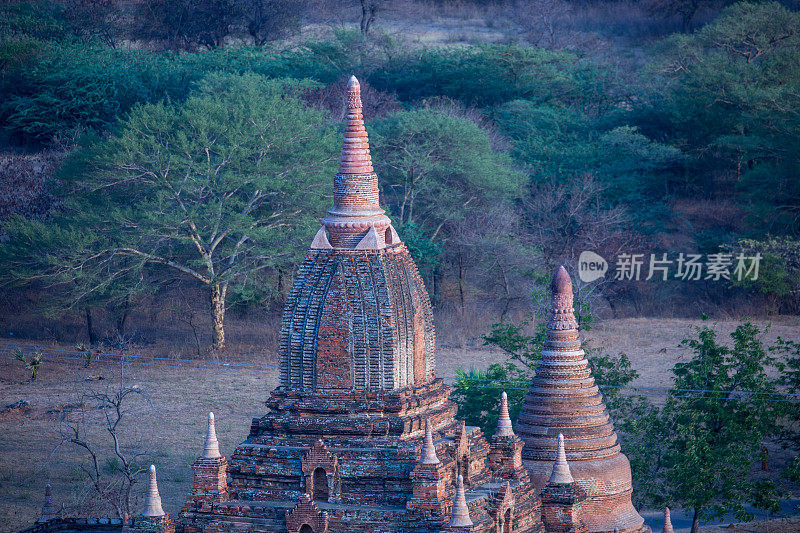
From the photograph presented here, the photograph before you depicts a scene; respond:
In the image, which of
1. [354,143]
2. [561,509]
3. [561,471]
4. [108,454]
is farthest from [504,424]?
[108,454]

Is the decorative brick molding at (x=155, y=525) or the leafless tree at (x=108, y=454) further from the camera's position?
the leafless tree at (x=108, y=454)

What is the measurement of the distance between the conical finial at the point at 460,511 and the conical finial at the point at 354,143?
22.7 feet

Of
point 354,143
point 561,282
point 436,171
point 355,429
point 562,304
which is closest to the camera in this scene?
point 355,429

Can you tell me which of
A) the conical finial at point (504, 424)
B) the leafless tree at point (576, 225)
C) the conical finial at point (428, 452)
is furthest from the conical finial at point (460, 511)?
the leafless tree at point (576, 225)

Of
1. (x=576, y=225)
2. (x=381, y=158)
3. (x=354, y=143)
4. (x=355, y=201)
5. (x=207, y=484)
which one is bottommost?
(x=207, y=484)

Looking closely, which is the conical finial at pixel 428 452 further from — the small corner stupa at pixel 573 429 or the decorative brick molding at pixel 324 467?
the small corner stupa at pixel 573 429

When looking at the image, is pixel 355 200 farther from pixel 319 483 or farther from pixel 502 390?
pixel 502 390

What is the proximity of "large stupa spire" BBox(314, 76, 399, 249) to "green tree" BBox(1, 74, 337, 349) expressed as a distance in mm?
25926

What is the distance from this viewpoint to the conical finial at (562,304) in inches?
1538

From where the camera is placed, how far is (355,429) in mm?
32344

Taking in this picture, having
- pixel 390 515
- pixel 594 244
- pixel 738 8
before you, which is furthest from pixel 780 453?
pixel 738 8

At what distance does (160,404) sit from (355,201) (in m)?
22.3

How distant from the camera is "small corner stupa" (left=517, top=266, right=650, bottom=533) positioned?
37.9 meters

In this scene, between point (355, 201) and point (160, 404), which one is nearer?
point (355, 201)
